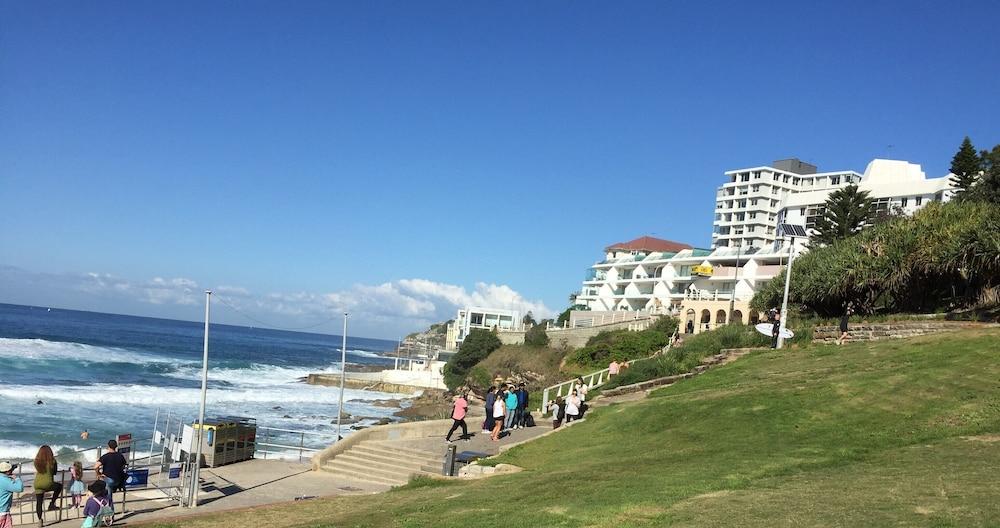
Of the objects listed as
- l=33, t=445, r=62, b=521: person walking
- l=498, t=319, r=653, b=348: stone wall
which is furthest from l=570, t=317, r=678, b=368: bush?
l=33, t=445, r=62, b=521: person walking

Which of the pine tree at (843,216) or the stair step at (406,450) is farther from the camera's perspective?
the pine tree at (843,216)

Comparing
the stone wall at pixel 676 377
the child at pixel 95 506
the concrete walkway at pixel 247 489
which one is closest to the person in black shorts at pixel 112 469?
the concrete walkway at pixel 247 489

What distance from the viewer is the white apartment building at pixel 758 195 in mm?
99125

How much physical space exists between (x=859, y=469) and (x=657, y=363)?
53.1 ft

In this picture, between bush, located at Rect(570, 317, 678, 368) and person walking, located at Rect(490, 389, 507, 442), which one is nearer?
person walking, located at Rect(490, 389, 507, 442)

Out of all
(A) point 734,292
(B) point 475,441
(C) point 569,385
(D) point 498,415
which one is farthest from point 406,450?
(A) point 734,292

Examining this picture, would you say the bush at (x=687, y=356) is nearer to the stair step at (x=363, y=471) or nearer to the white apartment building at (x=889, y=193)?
the stair step at (x=363, y=471)

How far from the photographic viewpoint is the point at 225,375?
8212 cm

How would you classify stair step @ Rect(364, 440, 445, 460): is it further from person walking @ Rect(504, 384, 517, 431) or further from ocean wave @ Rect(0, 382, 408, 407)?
ocean wave @ Rect(0, 382, 408, 407)

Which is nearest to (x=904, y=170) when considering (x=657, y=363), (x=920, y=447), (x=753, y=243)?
(x=753, y=243)

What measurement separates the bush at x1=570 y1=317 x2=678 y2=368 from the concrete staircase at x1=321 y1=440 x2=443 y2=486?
94.7ft

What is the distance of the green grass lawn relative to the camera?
9727mm

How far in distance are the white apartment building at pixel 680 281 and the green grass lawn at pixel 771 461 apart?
2893 centimetres

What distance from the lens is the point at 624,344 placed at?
4928 centimetres
